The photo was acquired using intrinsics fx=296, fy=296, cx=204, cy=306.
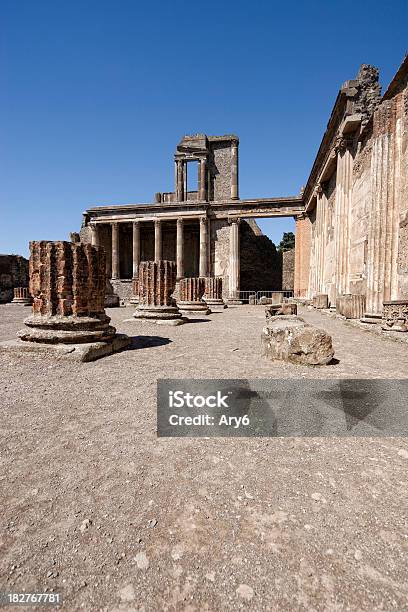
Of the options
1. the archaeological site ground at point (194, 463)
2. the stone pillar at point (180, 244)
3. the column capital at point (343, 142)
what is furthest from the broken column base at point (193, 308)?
the stone pillar at point (180, 244)

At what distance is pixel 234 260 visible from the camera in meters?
23.4

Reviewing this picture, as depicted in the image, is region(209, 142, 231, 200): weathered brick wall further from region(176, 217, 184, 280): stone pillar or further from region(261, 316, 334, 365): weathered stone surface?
region(261, 316, 334, 365): weathered stone surface

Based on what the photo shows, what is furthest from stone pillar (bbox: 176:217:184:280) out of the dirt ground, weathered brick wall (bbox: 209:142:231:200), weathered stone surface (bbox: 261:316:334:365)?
the dirt ground

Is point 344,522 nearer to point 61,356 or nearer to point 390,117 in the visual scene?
point 61,356

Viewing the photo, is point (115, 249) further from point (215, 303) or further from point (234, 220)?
point (215, 303)

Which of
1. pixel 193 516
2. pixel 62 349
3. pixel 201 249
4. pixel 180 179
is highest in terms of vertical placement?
pixel 180 179

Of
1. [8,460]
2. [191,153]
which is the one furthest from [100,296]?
[191,153]

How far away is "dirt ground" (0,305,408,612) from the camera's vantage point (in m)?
1.05

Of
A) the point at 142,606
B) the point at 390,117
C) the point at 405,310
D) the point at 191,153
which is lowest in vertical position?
the point at 142,606

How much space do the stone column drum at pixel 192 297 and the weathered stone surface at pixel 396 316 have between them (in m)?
7.26

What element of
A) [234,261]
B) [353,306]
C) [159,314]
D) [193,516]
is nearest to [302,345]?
[193,516]

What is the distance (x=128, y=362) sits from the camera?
416 centimetres

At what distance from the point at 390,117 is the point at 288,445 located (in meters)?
9.07

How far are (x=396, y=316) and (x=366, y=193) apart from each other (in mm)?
4766
